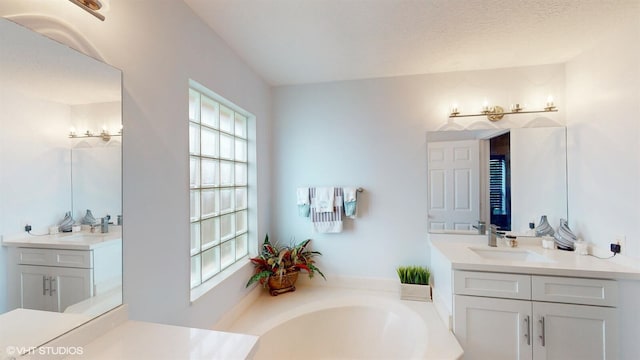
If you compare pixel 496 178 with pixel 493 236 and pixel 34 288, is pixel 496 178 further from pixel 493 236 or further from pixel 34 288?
pixel 34 288

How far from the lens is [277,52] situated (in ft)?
6.39

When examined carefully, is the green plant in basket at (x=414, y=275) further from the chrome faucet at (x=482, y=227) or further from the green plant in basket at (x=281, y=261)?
the green plant in basket at (x=281, y=261)

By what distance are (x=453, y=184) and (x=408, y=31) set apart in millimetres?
1402

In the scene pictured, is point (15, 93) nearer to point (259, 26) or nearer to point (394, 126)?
point (259, 26)

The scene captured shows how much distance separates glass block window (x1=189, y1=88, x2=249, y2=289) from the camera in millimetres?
1660

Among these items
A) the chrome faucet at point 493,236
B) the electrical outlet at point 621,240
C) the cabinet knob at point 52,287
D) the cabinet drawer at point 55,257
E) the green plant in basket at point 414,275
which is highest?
the cabinet drawer at point 55,257

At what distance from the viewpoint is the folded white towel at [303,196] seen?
250cm

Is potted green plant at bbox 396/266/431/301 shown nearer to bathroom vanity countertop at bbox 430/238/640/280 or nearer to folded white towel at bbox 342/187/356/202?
bathroom vanity countertop at bbox 430/238/640/280

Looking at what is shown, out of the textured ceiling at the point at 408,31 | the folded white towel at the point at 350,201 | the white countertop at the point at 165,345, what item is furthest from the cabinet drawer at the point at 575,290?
the white countertop at the point at 165,345

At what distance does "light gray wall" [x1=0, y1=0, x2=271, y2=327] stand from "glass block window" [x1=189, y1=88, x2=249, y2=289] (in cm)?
22

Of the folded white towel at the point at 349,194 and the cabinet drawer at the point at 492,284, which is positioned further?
the folded white towel at the point at 349,194

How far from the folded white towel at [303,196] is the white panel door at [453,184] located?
1.21 metres

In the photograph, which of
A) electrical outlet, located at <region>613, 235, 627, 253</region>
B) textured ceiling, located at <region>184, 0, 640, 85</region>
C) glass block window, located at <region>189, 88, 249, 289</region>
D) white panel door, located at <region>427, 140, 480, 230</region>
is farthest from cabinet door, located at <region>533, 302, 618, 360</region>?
glass block window, located at <region>189, 88, 249, 289</region>

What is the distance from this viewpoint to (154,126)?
1.20m
